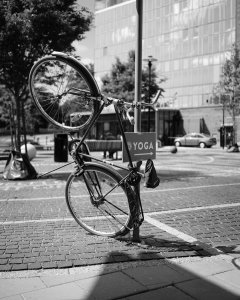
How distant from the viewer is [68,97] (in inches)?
201

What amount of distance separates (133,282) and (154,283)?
0.18 meters

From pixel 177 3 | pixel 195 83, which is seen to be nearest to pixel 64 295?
pixel 195 83

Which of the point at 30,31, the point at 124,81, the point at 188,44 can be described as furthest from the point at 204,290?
the point at 188,44

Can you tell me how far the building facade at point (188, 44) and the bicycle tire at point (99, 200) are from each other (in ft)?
149

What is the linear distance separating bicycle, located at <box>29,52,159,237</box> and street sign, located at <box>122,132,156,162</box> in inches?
3.2

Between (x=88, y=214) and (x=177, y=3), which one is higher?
(x=177, y=3)

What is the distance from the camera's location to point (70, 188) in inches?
196

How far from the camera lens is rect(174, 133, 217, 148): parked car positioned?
40906 millimetres

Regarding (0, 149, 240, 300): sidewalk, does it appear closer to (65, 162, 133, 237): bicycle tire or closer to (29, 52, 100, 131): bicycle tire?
(65, 162, 133, 237): bicycle tire

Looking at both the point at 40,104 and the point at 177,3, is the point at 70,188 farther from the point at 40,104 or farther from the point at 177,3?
the point at 177,3

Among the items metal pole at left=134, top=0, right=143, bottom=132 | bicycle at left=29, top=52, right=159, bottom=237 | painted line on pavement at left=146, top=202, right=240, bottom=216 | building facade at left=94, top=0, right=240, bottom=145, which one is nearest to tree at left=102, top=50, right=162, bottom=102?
building facade at left=94, top=0, right=240, bottom=145

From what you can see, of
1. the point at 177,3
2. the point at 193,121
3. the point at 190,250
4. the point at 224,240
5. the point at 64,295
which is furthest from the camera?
the point at 177,3

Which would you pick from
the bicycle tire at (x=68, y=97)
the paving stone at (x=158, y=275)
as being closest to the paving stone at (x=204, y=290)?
the paving stone at (x=158, y=275)

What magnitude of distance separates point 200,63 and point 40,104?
54.9 metres
